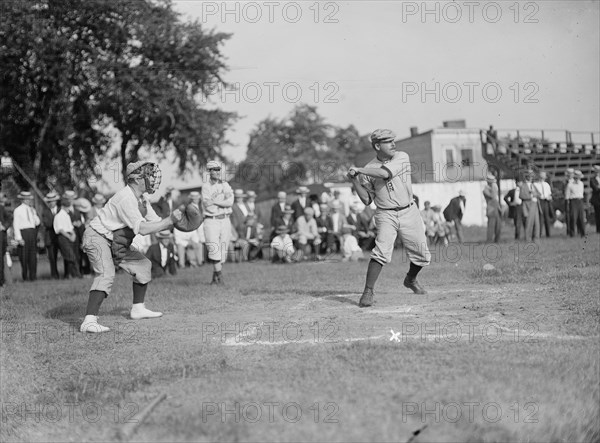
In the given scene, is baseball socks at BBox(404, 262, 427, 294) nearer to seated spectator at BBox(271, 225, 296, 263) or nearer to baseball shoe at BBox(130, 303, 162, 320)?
baseball shoe at BBox(130, 303, 162, 320)

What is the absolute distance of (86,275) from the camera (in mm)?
19359

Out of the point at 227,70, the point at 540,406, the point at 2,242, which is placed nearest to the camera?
the point at 540,406

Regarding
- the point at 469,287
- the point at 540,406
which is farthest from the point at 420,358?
the point at 469,287

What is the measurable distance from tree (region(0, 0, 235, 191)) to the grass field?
73.5 ft

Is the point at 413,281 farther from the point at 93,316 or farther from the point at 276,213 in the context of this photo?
the point at 276,213

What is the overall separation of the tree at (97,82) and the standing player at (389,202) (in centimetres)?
2363

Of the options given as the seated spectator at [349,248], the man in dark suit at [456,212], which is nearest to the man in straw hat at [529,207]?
the man in dark suit at [456,212]

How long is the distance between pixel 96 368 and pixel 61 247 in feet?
39.0

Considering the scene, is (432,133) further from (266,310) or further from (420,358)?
(420,358)

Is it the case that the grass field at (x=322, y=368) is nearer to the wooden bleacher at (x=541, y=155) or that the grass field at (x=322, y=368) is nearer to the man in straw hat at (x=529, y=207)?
the man in straw hat at (x=529, y=207)

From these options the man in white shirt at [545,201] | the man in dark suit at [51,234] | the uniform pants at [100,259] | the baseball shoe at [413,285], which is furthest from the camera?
the man in white shirt at [545,201]

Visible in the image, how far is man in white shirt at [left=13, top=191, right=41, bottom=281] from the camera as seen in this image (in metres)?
18.2

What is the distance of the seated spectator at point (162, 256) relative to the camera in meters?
17.2

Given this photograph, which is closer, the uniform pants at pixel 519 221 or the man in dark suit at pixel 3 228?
the man in dark suit at pixel 3 228
